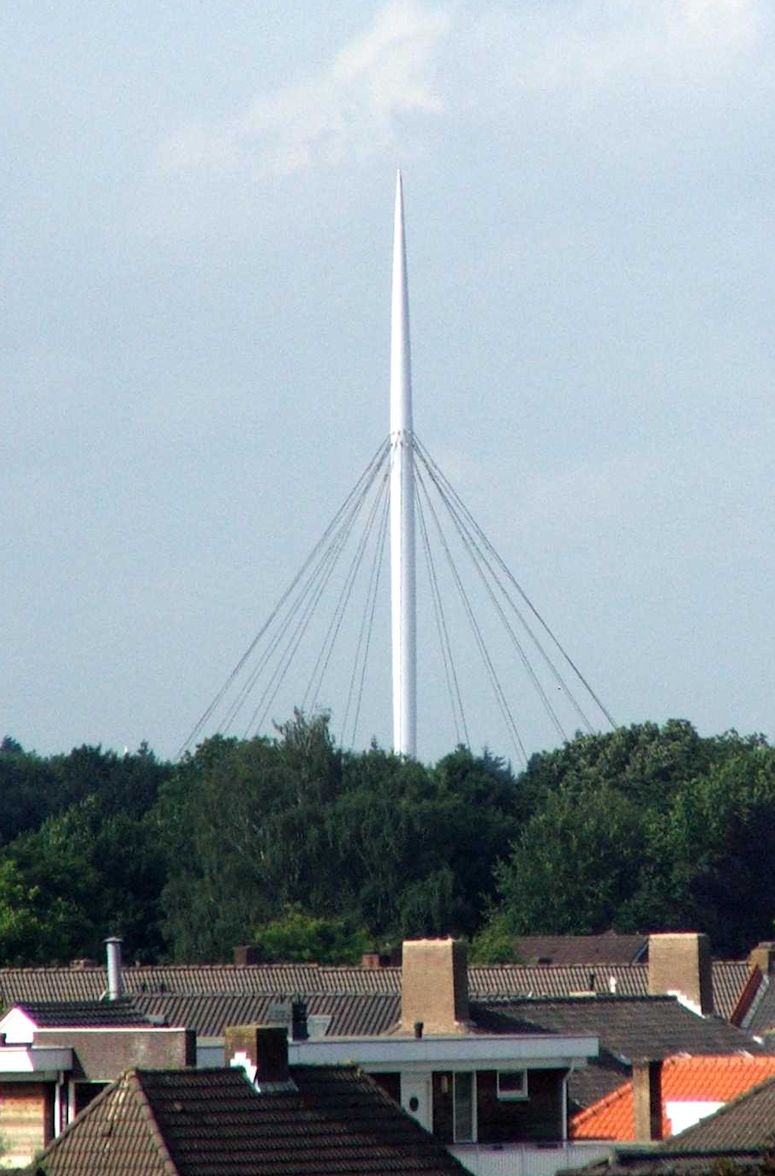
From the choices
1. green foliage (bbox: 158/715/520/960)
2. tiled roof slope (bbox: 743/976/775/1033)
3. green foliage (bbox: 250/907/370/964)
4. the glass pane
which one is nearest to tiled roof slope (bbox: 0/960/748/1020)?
tiled roof slope (bbox: 743/976/775/1033)

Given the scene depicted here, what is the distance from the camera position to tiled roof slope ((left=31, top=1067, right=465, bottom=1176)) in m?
25.1

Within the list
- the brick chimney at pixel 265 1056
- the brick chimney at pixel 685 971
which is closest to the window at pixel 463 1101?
the brick chimney at pixel 265 1056

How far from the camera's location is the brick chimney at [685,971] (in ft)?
191

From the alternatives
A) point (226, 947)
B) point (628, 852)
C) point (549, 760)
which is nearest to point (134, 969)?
point (226, 947)

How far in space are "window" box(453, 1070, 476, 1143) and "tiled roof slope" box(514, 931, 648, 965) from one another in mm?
49612

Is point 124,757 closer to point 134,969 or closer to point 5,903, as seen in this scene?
point 5,903

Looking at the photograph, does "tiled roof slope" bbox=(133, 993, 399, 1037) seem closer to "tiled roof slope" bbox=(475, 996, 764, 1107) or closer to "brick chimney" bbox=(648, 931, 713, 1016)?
"tiled roof slope" bbox=(475, 996, 764, 1107)

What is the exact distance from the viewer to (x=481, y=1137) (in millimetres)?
38969

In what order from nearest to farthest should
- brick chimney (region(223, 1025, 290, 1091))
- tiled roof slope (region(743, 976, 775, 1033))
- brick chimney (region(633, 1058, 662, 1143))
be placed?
brick chimney (region(223, 1025, 290, 1091))
brick chimney (region(633, 1058, 662, 1143))
tiled roof slope (region(743, 976, 775, 1033))

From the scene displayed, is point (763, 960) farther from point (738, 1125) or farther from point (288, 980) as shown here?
point (738, 1125)

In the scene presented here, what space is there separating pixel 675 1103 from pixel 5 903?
52.8 metres

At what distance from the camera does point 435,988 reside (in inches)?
1839

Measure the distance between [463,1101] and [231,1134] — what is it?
14.7m

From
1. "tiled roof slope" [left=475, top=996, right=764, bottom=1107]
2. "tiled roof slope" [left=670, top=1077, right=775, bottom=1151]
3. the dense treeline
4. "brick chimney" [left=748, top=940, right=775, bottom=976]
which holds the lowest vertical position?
"tiled roof slope" [left=670, top=1077, right=775, bottom=1151]
